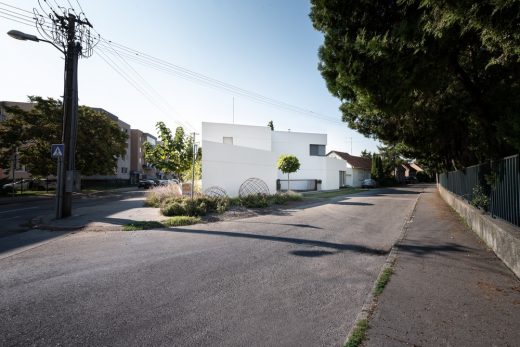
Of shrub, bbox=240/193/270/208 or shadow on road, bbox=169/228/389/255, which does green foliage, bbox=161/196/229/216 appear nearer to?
shrub, bbox=240/193/270/208

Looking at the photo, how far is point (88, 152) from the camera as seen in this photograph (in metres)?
25.9

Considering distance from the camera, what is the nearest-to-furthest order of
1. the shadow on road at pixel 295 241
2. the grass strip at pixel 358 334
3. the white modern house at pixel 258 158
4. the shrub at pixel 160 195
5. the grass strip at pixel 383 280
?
the grass strip at pixel 358 334
the grass strip at pixel 383 280
the shadow on road at pixel 295 241
the shrub at pixel 160 195
the white modern house at pixel 258 158

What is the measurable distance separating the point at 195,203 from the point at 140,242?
5.26 metres

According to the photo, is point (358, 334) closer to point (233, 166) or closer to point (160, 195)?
point (160, 195)

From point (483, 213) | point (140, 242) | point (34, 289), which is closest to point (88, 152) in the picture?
point (140, 242)

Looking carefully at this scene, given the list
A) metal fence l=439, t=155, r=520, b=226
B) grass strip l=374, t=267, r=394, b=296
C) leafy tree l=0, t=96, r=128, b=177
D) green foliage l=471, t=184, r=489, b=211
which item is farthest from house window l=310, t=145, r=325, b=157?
grass strip l=374, t=267, r=394, b=296

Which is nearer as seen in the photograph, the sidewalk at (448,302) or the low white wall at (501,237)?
the sidewalk at (448,302)

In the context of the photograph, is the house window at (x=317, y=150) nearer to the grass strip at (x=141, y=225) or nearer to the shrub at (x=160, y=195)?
the shrub at (x=160, y=195)

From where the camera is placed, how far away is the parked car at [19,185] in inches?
918

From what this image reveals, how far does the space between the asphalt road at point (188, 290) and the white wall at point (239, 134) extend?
16133 millimetres

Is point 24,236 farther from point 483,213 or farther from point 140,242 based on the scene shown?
point 483,213

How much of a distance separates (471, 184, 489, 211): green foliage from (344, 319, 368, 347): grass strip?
7.00 m

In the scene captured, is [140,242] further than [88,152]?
No

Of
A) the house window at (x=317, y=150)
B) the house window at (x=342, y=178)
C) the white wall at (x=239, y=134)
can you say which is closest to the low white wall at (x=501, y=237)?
the white wall at (x=239, y=134)
